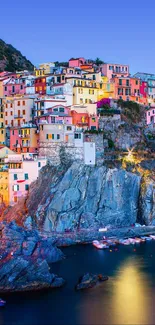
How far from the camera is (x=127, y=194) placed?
64.4 meters

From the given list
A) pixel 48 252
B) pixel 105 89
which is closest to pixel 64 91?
pixel 105 89

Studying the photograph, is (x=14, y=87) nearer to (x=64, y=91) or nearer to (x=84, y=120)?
(x=64, y=91)

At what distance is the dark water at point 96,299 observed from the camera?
133 ft

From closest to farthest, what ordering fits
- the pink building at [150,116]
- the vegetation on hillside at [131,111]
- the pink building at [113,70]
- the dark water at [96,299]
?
the dark water at [96,299] < the vegetation on hillside at [131,111] < the pink building at [150,116] < the pink building at [113,70]

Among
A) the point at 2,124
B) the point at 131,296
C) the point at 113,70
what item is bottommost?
the point at 131,296

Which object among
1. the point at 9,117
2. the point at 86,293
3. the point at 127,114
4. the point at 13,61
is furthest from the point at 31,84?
the point at 86,293

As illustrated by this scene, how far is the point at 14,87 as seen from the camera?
74.9m

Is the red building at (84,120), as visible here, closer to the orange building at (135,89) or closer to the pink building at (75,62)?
the orange building at (135,89)

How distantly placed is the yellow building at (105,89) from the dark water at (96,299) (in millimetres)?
26380

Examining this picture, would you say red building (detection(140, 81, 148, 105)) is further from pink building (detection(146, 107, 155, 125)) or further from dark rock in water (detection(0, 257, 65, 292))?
dark rock in water (detection(0, 257, 65, 292))

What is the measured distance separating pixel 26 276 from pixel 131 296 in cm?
735

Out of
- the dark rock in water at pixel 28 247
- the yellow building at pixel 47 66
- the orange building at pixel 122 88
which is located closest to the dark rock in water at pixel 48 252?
the dark rock in water at pixel 28 247

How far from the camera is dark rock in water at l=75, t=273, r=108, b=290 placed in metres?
45.6

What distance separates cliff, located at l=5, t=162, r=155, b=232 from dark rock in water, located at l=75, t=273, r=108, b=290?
1314cm
